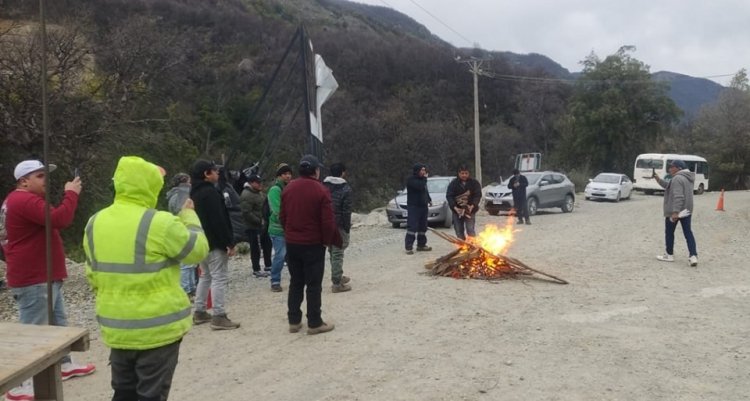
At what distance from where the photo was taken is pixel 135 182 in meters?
3.04

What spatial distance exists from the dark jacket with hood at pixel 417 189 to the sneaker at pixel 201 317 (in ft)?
17.4

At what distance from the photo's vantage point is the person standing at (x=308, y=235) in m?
5.73

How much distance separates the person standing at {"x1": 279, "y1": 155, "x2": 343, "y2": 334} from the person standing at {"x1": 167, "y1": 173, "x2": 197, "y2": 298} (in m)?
1.09

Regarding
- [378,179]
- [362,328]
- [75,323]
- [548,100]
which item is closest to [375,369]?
[362,328]

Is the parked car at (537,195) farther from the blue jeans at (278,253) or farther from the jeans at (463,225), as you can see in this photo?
the blue jeans at (278,253)

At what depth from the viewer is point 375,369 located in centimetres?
486

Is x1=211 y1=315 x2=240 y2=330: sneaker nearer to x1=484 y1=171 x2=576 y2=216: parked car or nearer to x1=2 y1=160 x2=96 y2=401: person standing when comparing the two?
x1=2 y1=160 x2=96 y2=401: person standing

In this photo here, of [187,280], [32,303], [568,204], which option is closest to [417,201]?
[187,280]

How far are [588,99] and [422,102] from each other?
15.3 meters

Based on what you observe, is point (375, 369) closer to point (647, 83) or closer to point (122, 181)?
point (122, 181)

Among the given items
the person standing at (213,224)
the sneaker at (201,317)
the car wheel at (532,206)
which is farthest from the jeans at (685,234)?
the car wheel at (532,206)

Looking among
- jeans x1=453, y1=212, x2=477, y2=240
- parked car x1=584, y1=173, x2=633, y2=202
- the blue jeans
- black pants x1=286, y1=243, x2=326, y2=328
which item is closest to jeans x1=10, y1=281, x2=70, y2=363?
black pants x1=286, y1=243, x2=326, y2=328

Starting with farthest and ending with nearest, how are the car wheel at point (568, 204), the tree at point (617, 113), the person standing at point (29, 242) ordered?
the tree at point (617, 113)
the car wheel at point (568, 204)
the person standing at point (29, 242)

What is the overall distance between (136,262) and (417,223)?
837cm
